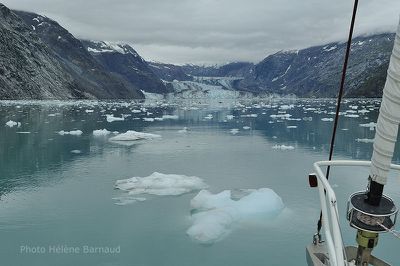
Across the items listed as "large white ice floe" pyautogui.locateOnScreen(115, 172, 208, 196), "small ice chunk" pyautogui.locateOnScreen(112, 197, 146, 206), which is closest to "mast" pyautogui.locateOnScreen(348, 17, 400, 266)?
"small ice chunk" pyautogui.locateOnScreen(112, 197, 146, 206)

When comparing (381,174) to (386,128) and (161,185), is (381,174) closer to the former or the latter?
(386,128)

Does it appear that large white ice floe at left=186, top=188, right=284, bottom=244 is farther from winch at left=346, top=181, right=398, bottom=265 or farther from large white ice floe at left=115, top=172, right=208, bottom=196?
winch at left=346, top=181, right=398, bottom=265

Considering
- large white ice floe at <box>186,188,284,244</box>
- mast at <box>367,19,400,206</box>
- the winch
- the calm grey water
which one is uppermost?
mast at <box>367,19,400,206</box>

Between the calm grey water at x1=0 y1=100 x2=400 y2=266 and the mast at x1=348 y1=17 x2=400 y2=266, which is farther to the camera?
the calm grey water at x1=0 y1=100 x2=400 y2=266

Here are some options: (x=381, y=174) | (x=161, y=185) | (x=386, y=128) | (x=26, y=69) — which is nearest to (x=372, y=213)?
(x=381, y=174)

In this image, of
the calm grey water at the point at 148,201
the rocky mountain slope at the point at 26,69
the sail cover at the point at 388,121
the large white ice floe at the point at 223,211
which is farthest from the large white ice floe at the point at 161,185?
the rocky mountain slope at the point at 26,69

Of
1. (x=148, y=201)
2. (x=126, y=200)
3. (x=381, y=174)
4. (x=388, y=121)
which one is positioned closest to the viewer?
(x=388, y=121)

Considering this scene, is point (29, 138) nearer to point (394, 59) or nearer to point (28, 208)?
point (28, 208)
